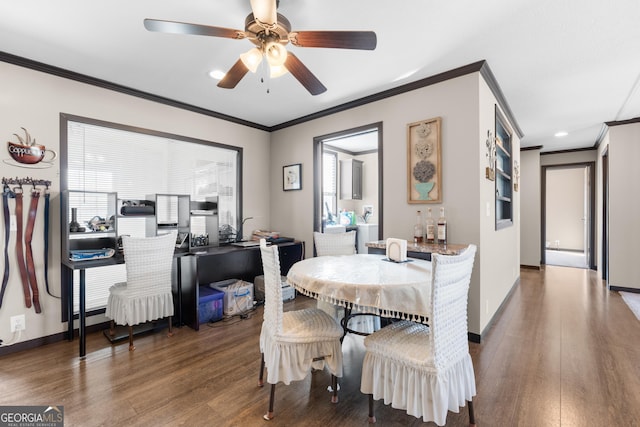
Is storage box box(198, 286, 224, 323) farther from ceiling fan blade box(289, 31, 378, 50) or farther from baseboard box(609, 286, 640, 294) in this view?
baseboard box(609, 286, 640, 294)

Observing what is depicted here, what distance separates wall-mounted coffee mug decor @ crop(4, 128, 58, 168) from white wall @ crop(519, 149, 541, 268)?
730cm

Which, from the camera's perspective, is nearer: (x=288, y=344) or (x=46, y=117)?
(x=288, y=344)

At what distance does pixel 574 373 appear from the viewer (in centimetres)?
213

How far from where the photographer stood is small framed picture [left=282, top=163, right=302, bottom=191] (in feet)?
14.0

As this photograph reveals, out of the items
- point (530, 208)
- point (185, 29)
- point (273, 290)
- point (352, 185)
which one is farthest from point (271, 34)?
point (530, 208)

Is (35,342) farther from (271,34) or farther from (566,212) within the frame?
(566,212)

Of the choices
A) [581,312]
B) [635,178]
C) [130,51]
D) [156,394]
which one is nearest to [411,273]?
[156,394]

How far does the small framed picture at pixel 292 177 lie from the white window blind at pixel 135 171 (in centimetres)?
82

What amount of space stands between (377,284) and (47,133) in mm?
3226

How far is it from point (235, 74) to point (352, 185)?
3.79 m

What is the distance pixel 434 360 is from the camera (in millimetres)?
1402

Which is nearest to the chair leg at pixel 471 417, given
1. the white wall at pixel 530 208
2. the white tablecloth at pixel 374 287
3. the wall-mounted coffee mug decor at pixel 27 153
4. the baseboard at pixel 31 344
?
the white tablecloth at pixel 374 287

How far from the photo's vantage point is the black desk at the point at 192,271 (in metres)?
2.43

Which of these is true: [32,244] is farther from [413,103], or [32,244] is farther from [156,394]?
Answer: [413,103]
